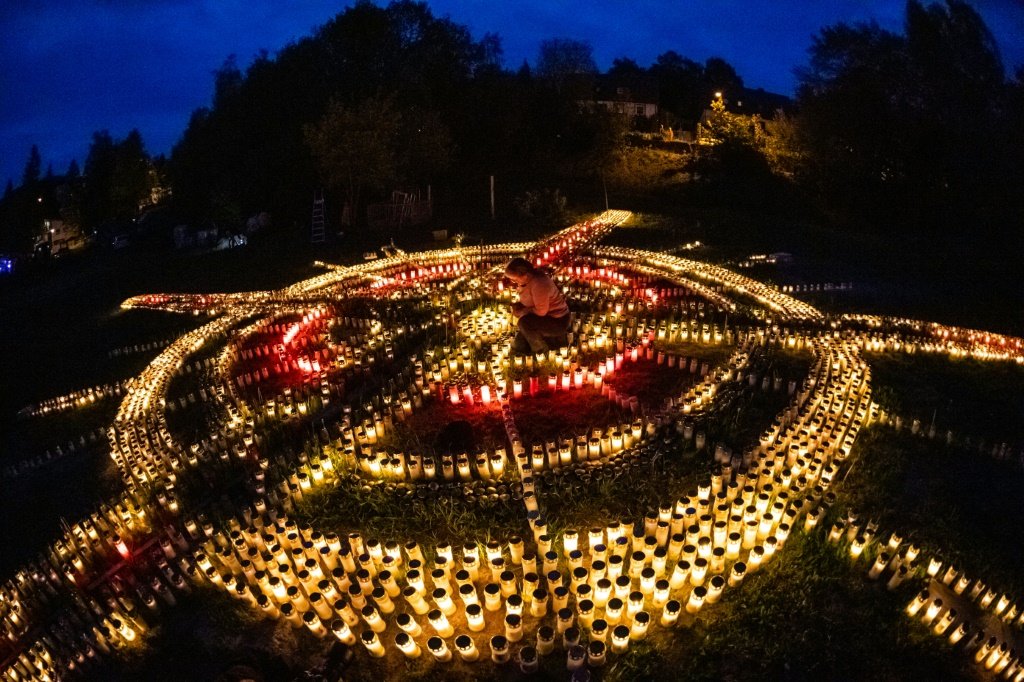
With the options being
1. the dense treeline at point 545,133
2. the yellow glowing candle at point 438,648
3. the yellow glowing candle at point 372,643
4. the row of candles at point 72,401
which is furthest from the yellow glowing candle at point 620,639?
the dense treeline at point 545,133

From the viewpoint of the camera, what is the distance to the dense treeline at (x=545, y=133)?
18.3 metres

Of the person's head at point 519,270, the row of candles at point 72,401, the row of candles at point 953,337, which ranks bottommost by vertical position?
the row of candles at point 72,401

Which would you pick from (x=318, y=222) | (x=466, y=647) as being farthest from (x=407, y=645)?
(x=318, y=222)

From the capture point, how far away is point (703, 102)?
139ft

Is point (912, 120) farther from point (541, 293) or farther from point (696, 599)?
point (696, 599)

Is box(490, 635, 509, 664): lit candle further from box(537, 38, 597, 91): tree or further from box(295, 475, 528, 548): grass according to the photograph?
box(537, 38, 597, 91): tree

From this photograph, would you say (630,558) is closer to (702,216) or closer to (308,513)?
(308,513)

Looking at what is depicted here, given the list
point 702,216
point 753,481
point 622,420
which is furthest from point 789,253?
point 753,481

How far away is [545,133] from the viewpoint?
2986 cm

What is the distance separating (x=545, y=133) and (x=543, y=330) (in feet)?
76.7

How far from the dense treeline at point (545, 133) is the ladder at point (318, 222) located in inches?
33.4

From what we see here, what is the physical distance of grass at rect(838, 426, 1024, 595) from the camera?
5152mm

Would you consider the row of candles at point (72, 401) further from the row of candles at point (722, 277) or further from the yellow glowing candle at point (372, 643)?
the row of candles at point (722, 277)

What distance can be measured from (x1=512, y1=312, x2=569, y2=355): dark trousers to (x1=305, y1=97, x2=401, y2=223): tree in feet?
47.6
